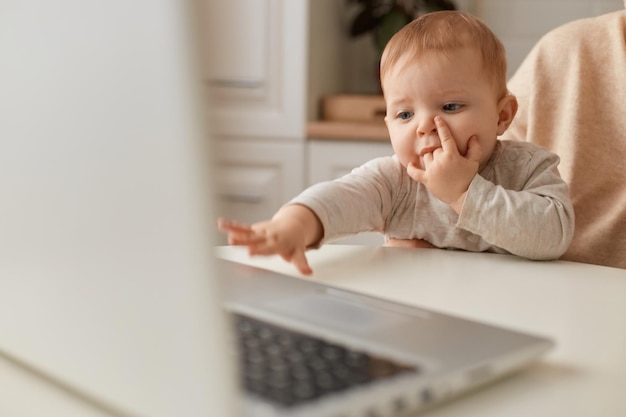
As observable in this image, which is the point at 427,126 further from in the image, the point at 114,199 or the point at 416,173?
the point at 114,199

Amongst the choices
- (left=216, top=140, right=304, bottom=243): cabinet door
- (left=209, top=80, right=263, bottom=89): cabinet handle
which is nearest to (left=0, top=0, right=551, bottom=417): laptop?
(left=216, top=140, right=304, bottom=243): cabinet door

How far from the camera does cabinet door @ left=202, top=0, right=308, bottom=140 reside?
99.7 inches

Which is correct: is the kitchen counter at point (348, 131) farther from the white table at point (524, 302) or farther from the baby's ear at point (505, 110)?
the white table at point (524, 302)

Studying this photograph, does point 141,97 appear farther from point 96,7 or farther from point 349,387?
point 349,387

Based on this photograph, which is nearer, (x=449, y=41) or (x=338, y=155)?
(x=449, y=41)

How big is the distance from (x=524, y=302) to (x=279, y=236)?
0.84 ft

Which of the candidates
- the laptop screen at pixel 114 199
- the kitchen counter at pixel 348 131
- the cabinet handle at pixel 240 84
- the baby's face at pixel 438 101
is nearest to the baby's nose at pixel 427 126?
the baby's face at pixel 438 101

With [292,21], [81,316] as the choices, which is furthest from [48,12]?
[292,21]

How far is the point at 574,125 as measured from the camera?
1.36 metres

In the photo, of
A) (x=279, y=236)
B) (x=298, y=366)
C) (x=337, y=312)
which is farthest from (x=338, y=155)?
(x=298, y=366)

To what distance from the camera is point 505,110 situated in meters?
1.10

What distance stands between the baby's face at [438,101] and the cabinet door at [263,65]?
150 centimetres

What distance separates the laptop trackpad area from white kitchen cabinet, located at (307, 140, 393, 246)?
1.76 m

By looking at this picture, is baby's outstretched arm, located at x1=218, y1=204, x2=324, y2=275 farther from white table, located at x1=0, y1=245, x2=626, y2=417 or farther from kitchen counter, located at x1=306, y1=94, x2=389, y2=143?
kitchen counter, located at x1=306, y1=94, x2=389, y2=143
